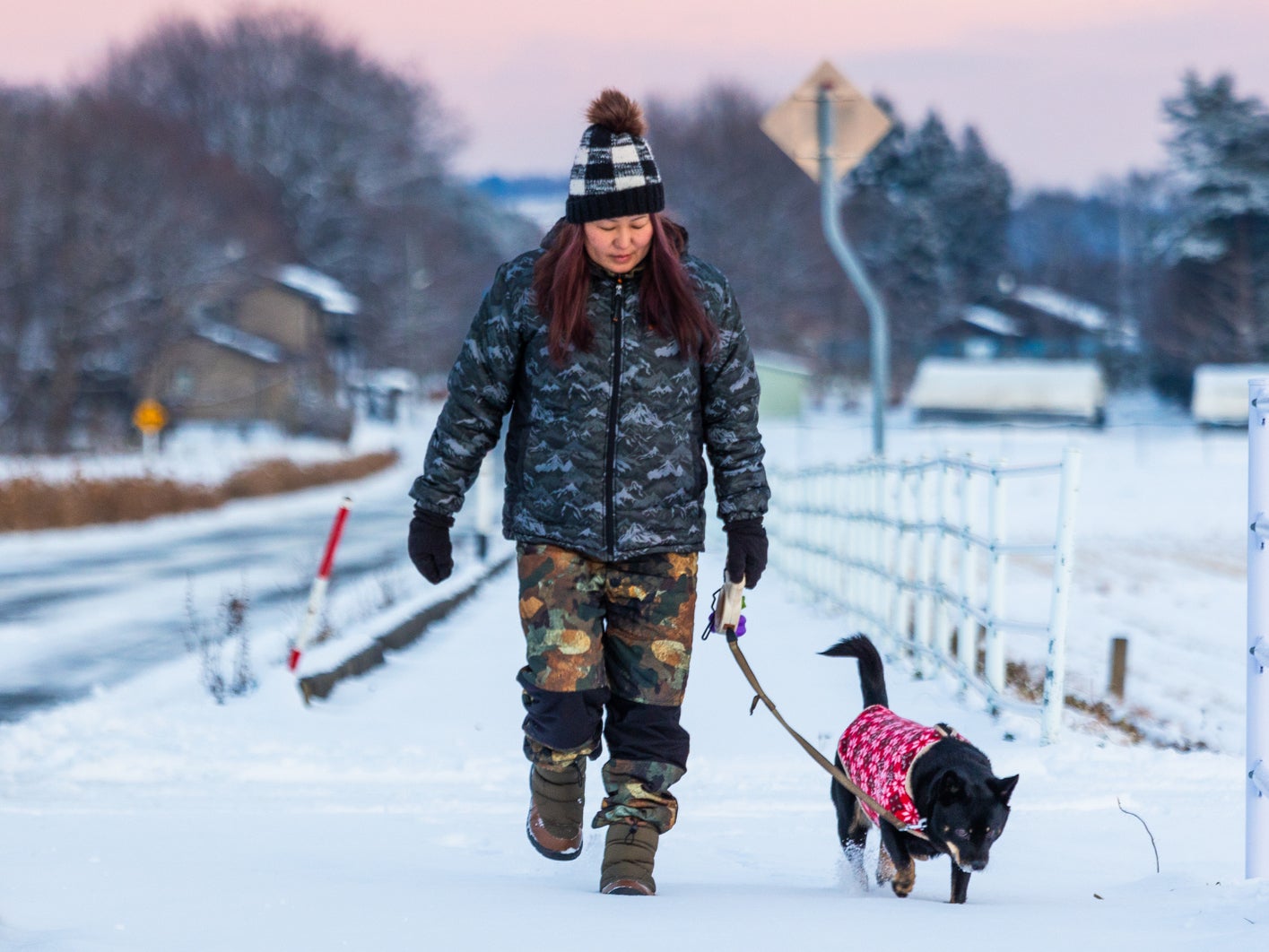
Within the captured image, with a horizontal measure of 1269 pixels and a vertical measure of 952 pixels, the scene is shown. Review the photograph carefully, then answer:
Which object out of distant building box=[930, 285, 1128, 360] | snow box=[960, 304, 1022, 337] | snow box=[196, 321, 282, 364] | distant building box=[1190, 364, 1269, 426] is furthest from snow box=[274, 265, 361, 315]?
distant building box=[1190, 364, 1269, 426]

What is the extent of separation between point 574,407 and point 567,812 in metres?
1.07

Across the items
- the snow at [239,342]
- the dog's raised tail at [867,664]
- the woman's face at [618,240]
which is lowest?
the dog's raised tail at [867,664]

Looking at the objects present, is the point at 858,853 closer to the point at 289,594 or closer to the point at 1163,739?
the point at 1163,739

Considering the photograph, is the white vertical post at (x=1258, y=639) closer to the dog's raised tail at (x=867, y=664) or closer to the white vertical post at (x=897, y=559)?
the dog's raised tail at (x=867, y=664)

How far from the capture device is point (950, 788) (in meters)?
3.48

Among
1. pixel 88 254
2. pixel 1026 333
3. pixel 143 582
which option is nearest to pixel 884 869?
pixel 143 582

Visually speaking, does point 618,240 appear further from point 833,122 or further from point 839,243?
point 839,243

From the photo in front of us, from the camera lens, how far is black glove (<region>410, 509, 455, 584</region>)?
3.76 m

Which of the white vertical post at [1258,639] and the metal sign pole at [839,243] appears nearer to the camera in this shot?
the white vertical post at [1258,639]

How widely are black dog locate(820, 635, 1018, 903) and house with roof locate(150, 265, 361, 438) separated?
50080mm

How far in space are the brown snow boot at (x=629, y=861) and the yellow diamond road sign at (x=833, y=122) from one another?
765 centimetres

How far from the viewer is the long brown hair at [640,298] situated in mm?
3537

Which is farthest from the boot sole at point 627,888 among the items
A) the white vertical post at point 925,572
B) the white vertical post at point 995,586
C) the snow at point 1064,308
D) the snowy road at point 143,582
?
the snow at point 1064,308

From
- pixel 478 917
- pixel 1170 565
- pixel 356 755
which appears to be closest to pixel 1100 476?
pixel 1170 565
